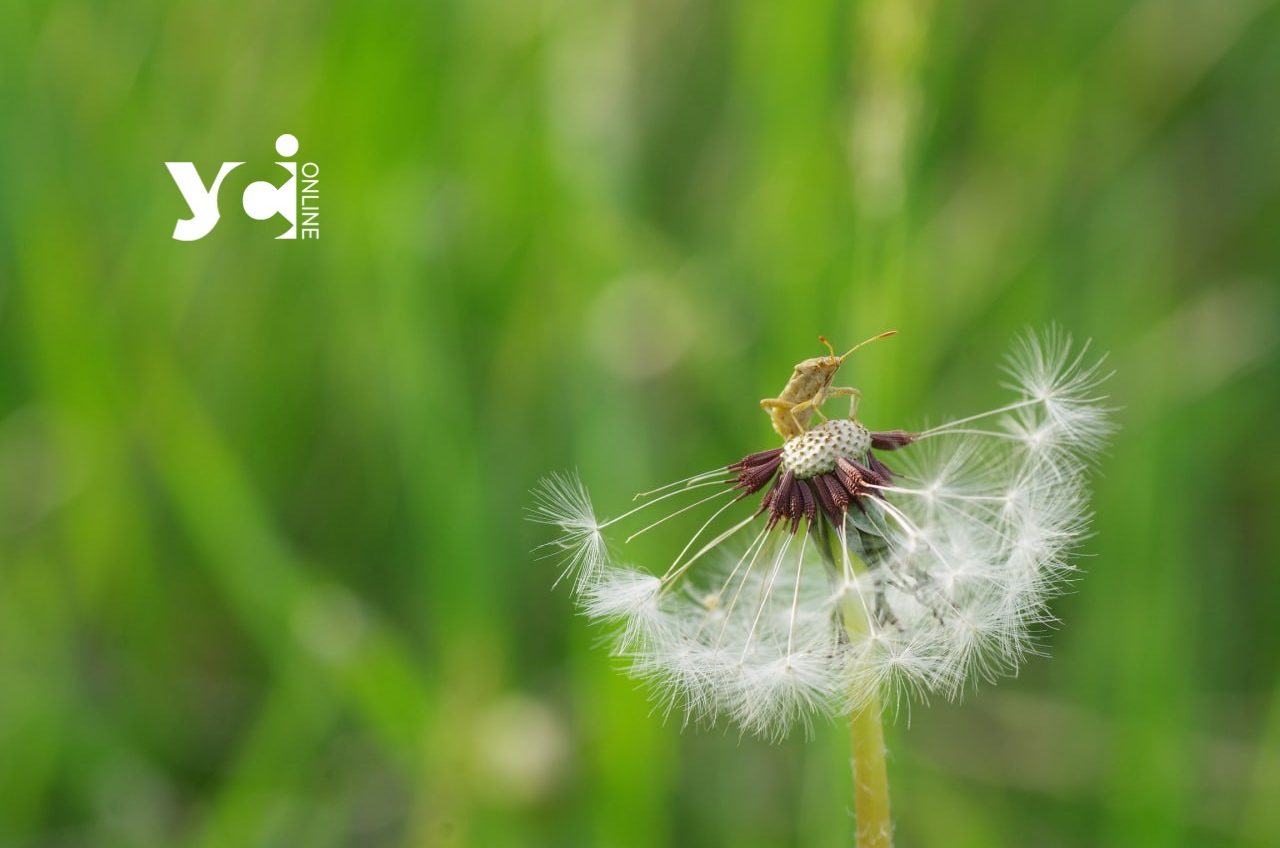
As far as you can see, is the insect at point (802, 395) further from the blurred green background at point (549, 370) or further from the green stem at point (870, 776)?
the blurred green background at point (549, 370)

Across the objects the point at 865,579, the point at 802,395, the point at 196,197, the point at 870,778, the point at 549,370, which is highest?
the point at 196,197

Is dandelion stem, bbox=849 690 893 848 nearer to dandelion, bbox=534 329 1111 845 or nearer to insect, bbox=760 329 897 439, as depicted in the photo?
dandelion, bbox=534 329 1111 845

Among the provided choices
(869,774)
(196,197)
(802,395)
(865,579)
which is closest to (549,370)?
(196,197)

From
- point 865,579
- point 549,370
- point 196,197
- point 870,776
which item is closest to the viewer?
point 870,776

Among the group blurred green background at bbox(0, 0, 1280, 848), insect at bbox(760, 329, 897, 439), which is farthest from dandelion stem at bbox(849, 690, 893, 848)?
blurred green background at bbox(0, 0, 1280, 848)

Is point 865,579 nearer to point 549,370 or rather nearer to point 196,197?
point 549,370

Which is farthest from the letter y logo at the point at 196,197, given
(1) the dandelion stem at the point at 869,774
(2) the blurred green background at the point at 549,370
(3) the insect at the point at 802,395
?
(1) the dandelion stem at the point at 869,774

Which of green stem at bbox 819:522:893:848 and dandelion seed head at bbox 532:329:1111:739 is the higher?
dandelion seed head at bbox 532:329:1111:739
